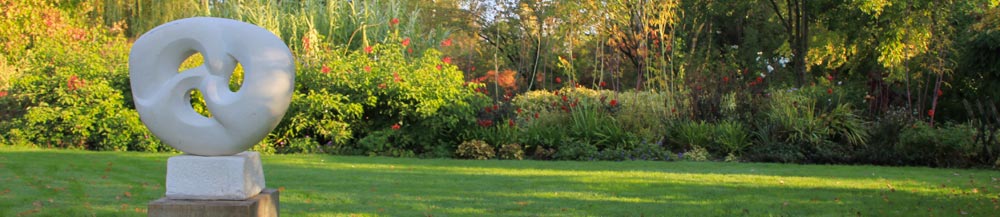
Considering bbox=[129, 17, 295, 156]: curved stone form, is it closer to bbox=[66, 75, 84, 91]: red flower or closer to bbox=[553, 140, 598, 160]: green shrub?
bbox=[553, 140, 598, 160]: green shrub

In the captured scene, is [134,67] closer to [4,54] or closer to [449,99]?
[449,99]

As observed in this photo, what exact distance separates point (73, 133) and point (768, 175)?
10166 mm

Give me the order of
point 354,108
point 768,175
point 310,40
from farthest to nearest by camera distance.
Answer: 1. point 310,40
2. point 354,108
3. point 768,175

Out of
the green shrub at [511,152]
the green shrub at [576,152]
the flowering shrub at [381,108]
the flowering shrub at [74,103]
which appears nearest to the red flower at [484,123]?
the flowering shrub at [381,108]

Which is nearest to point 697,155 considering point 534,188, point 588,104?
point 588,104

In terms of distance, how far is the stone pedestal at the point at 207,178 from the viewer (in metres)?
4.84

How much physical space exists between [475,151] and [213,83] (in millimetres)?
7436

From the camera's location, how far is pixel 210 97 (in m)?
4.82

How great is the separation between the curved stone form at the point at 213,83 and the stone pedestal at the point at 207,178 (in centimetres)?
7

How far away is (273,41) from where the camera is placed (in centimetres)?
487

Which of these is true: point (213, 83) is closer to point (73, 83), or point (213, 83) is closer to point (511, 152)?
point (511, 152)

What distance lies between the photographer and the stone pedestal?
4840 millimetres


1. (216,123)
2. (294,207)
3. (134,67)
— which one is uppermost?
(134,67)

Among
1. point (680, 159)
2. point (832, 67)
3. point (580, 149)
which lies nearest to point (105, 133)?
point (580, 149)
